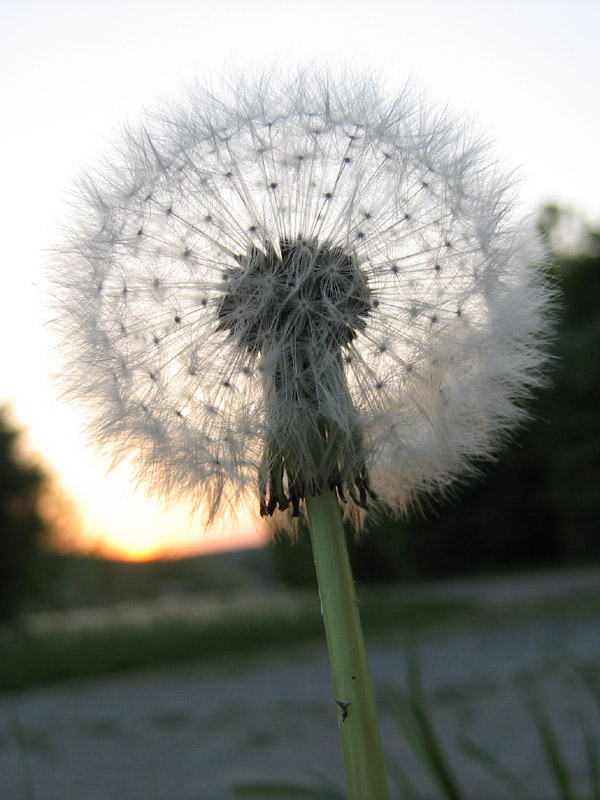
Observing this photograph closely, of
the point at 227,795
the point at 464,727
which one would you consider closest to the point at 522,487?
the point at 464,727

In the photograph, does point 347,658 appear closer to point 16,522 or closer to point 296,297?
point 296,297

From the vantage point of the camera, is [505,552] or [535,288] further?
[505,552]

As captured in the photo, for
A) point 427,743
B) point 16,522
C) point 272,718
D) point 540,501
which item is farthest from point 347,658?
point 540,501

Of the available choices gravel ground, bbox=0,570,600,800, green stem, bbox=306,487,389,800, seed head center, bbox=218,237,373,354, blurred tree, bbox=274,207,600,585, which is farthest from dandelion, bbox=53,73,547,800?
blurred tree, bbox=274,207,600,585

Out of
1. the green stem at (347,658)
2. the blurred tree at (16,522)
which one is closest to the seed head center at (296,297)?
the green stem at (347,658)

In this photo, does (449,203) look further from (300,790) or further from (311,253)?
(300,790)

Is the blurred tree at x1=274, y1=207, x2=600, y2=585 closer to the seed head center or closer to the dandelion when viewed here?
the dandelion

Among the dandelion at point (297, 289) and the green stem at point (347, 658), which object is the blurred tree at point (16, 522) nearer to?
the dandelion at point (297, 289)
